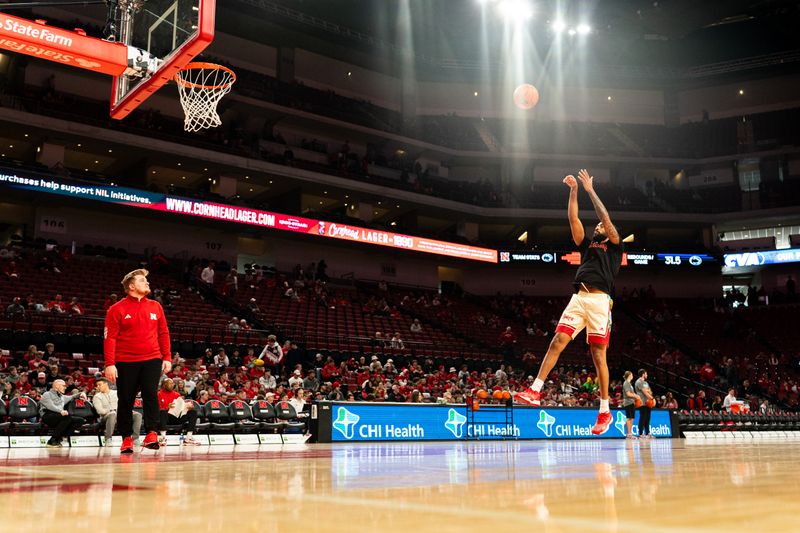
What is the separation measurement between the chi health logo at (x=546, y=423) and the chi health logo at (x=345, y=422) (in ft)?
16.8

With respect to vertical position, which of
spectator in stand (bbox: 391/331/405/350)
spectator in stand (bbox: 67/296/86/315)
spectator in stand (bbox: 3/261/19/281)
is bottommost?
spectator in stand (bbox: 391/331/405/350)

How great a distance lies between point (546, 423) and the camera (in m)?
17.3

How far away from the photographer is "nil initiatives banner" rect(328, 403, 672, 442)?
1448 centimetres

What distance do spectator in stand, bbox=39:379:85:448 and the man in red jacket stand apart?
5280 millimetres

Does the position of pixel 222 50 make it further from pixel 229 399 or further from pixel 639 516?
pixel 639 516

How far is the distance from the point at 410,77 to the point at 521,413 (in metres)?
27.1

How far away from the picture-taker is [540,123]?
41.6m

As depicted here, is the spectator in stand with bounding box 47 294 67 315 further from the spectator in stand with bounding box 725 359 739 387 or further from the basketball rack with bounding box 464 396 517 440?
the spectator in stand with bounding box 725 359 739 387

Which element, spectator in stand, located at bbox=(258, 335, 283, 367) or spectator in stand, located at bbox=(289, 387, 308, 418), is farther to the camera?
spectator in stand, located at bbox=(258, 335, 283, 367)

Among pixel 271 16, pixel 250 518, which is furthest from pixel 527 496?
pixel 271 16

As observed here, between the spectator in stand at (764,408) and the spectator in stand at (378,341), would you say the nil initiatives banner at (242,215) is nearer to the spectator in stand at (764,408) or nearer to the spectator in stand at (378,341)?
the spectator in stand at (378,341)

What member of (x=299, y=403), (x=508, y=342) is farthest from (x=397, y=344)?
(x=299, y=403)

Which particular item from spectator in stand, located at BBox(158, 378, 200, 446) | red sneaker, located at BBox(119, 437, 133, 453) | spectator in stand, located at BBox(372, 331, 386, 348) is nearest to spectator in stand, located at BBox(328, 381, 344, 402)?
spectator in stand, located at BBox(158, 378, 200, 446)

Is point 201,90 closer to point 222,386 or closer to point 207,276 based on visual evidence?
point 222,386
